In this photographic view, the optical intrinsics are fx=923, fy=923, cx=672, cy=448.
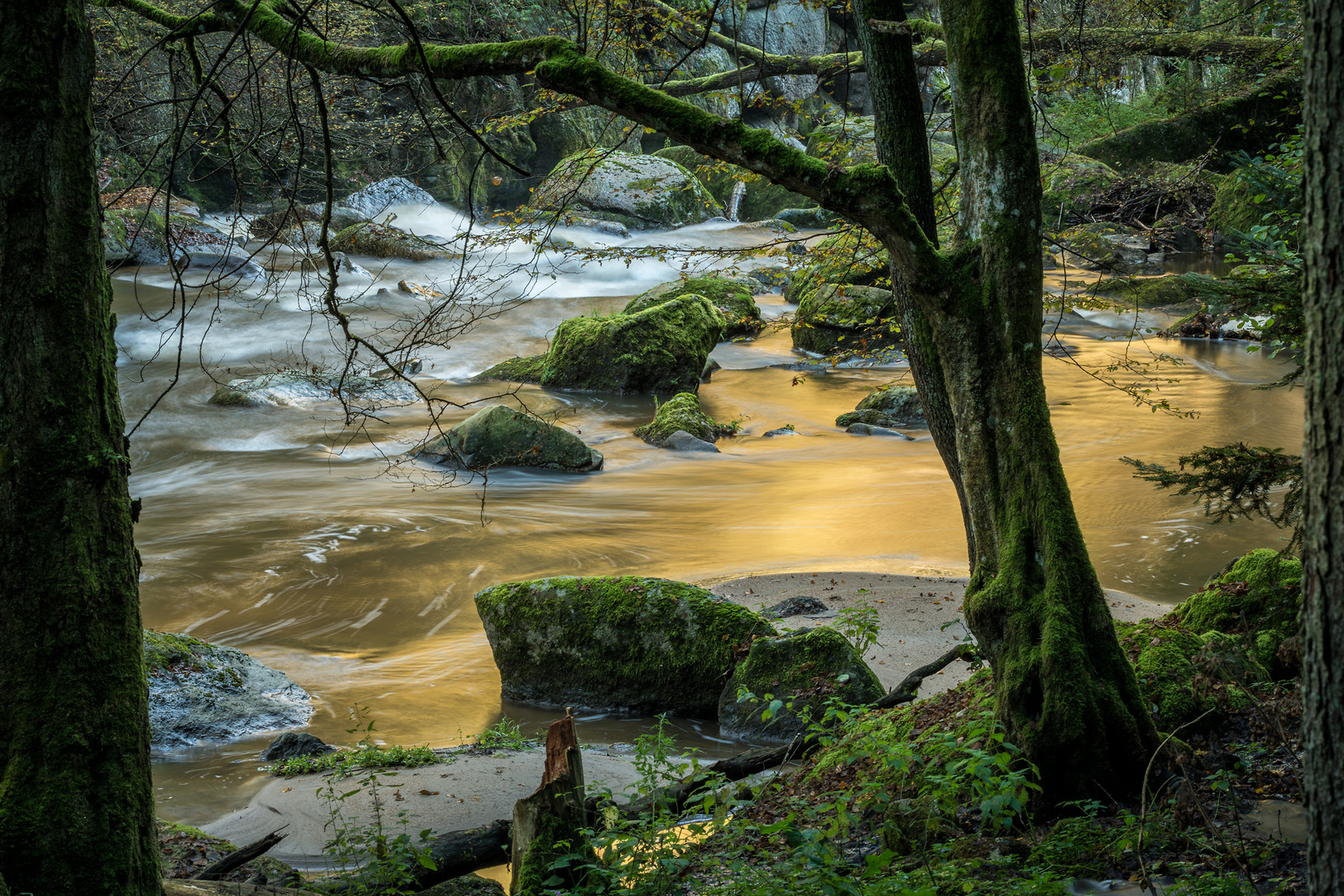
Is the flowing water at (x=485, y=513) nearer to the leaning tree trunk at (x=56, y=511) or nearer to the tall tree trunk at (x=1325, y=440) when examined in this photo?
the leaning tree trunk at (x=56, y=511)

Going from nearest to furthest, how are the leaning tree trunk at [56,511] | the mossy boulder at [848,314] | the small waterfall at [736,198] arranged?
1. the leaning tree trunk at [56,511]
2. the mossy boulder at [848,314]
3. the small waterfall at [736,198]

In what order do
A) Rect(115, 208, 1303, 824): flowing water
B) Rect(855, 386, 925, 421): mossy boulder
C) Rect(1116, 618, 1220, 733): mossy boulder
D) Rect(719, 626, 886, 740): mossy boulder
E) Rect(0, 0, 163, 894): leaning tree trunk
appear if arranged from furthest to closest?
Rect(855, 386, 925, 421): mossy boulder → Rect(115, 208, 1303, 824): flowing water → Rect(719, 626, 886, 740): mossy boulder → Rect(1116, 618, 1220, 733): mossy boulder → Rect(0, 0, 163, 894): leaning tree trunk

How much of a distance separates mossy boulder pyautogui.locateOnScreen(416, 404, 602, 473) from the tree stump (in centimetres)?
924

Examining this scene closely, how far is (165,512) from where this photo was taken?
1241 cm

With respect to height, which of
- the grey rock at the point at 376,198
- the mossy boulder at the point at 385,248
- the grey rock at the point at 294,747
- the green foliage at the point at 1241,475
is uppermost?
the grey rock at the point at 376,198

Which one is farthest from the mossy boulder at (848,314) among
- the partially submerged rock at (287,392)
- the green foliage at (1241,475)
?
the partially submerged rock at (287,392)

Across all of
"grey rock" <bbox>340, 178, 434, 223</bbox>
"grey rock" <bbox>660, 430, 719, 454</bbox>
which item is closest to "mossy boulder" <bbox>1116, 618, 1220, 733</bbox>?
"grey rock" <bbox>660, 430, 719, 454</bbox>

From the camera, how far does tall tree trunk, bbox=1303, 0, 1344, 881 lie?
199 cm

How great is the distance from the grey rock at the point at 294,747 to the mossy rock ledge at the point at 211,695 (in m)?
0.47

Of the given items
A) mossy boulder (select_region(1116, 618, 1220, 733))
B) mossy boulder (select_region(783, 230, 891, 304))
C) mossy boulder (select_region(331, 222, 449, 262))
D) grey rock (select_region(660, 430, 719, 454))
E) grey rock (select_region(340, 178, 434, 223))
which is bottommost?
mossy boulder (select_region(1116, 618, 1220, 733))

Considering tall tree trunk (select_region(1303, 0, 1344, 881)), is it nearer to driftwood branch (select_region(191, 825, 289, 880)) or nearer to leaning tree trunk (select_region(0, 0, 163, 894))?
leaning tree trunk (select_region(0, 0, 163, 894))

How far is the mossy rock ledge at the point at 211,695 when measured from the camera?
6.37 meters

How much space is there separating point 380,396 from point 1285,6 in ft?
48.5

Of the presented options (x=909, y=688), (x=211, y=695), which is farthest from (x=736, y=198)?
(x=909, y=688)
